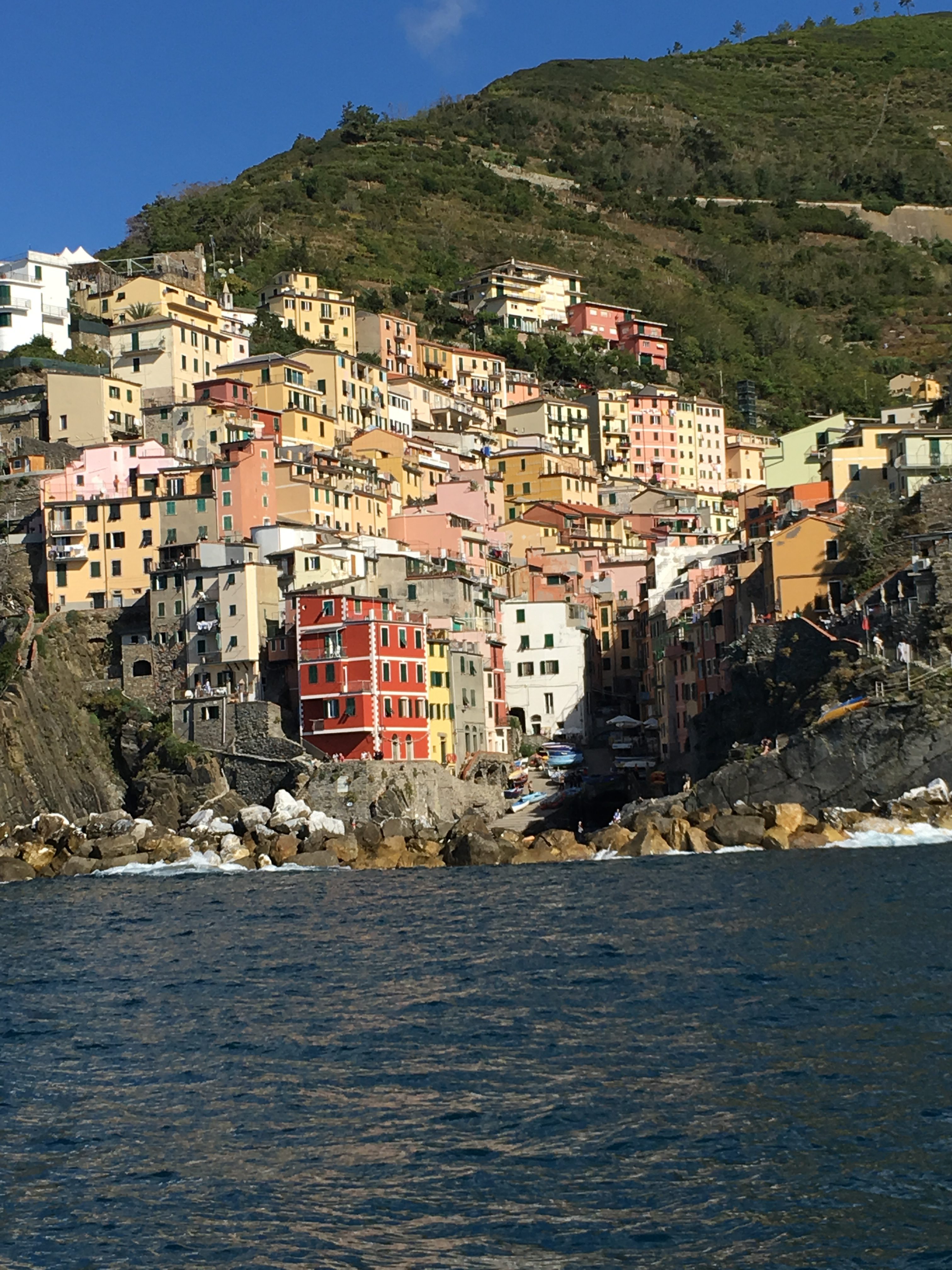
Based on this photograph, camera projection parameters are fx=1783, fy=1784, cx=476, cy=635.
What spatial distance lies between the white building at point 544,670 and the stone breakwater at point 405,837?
65.0ft

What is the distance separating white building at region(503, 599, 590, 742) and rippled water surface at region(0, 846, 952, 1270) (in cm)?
4706

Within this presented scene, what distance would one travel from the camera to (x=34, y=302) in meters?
108

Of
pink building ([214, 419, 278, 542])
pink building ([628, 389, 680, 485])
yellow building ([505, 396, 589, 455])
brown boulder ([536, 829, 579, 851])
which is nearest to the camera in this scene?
brown boulder ([536, 829, 579, 851])

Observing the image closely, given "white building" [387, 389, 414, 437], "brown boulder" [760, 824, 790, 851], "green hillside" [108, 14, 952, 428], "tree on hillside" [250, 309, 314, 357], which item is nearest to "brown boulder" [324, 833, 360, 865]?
"brown boulder" [760, 824, 790, 851]

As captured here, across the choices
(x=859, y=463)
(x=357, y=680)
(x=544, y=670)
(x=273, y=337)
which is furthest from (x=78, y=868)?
(x=273, y=337)

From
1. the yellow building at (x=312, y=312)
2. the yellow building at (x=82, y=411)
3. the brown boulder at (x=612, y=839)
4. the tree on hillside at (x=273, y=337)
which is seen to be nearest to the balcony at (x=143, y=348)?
the yellow building at (x=82, y=411)

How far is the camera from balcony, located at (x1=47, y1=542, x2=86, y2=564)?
84000mm

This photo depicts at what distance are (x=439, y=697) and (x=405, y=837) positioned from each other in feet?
43.4

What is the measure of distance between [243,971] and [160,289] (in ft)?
263

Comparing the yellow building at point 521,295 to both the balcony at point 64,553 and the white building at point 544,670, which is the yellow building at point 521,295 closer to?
the white building at point 544,670

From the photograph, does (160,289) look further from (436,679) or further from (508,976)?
(508,976)

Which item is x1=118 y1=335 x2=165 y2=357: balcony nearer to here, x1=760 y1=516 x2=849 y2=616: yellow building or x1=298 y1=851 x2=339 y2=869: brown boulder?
x1=760 y1=516 x2=849 y2=616: yellow building

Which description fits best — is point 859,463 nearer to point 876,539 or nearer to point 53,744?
point 876,539

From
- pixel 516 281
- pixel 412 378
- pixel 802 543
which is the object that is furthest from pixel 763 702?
pixel 516 281
